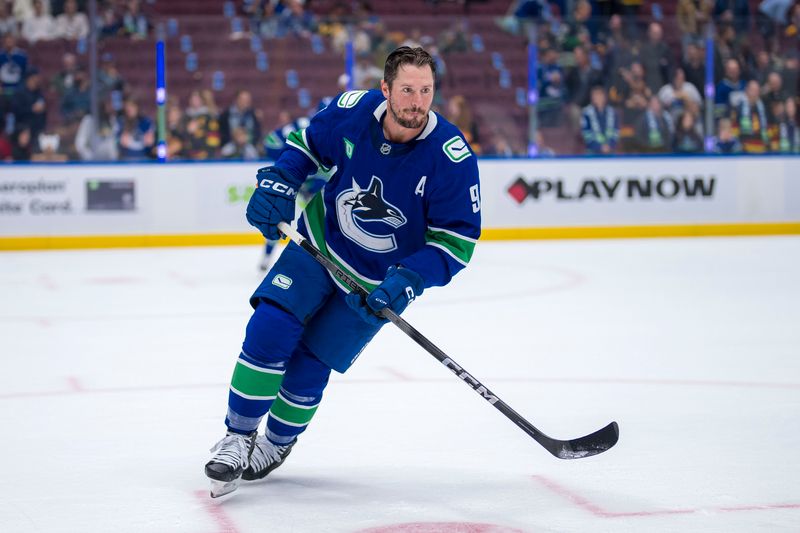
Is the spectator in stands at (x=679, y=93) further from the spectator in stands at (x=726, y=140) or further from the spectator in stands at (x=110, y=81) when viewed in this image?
the spectator in stands at (x=110, y=81)

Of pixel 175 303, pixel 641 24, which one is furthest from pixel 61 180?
pixel 641 24

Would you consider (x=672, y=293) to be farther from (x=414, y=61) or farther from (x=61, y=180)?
(x=61, y=180)

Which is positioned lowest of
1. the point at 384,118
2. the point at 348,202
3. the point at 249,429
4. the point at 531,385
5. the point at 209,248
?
the point at 209,248

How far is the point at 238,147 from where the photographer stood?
9492 millimetres

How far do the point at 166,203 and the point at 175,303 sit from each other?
316cm

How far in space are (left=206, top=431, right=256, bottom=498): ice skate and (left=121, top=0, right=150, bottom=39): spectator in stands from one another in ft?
23.0

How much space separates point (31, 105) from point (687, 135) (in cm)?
517

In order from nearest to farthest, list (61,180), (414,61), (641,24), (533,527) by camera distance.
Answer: (533,527)
(414,61)
(61,180)
(641,24)

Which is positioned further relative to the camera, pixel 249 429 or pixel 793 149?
pixel 793 149

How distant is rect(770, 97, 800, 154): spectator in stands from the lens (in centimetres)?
1010

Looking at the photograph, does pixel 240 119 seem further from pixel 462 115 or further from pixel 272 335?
pixel 272 335

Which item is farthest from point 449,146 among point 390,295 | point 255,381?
point 255,381

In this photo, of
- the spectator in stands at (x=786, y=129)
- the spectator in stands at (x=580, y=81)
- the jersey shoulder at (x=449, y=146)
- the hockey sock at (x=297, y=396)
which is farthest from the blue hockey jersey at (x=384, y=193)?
the spectator in stands at (x=786, y=129)

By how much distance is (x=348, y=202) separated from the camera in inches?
117
